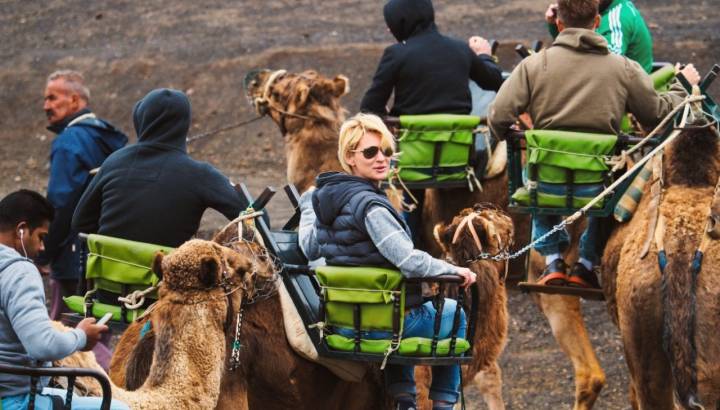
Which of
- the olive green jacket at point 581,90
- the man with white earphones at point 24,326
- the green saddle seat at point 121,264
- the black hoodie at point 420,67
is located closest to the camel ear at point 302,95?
the black hoodie at point 420,67

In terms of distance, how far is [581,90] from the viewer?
29.2 feet

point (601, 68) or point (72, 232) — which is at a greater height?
point (601, 68)

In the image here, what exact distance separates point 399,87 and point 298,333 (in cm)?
417

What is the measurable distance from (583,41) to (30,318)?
429 centimetres

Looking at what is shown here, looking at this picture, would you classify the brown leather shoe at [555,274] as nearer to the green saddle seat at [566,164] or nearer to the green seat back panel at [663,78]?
the green saddle seat at [566,164]

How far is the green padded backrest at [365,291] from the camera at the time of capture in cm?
689

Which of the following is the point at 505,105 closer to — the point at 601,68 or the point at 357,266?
the point at 601,68

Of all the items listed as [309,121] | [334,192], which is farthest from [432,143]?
[334,192]

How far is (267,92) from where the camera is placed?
36.2ft

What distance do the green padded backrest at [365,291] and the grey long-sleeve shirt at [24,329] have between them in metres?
1.40

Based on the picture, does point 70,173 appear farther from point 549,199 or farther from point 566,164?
point 566,164

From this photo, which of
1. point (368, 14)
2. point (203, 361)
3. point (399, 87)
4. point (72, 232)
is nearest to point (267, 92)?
point (399, 87)

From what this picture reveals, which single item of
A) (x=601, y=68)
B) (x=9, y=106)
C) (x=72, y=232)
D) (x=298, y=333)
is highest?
(x=601, y=68)

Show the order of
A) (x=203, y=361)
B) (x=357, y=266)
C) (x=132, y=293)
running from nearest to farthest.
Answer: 1. (x=203, y=361)
2. (x=357, y=266)
3. (x=132, y=293)
